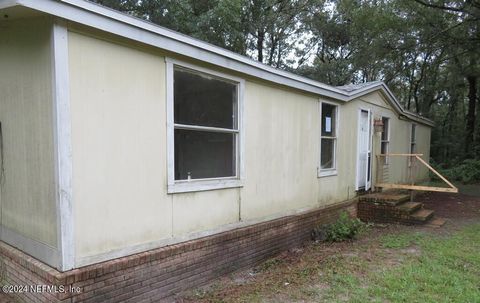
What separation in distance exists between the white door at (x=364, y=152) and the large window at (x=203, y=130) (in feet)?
14.7

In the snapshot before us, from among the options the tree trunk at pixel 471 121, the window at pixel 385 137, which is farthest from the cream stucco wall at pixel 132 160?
the tree trunk at pixel 471 121

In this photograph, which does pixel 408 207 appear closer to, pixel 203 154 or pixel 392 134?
pixel 392 134

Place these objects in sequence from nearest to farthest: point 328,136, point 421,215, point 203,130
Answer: point 203,130 < point 328,136 < point 421,215

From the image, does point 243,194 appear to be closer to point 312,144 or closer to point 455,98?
point 312,144

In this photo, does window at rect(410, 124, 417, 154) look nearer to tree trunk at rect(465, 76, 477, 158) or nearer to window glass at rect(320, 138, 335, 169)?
window glass at rect(320, 138, 335, 169)

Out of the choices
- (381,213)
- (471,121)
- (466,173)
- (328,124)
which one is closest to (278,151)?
(328,124)

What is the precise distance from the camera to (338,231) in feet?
20.4

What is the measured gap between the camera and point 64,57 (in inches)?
113

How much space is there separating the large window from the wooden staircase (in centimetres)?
453

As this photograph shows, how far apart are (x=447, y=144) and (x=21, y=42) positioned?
71.8ft

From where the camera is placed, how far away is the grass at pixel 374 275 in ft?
12.5

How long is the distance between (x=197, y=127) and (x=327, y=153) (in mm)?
3702

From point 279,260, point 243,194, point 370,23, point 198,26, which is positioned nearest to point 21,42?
point 243,194

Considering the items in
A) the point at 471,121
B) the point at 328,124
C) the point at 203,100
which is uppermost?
the point at 471,121
